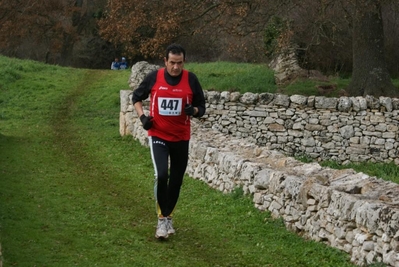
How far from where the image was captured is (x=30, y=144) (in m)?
15.0

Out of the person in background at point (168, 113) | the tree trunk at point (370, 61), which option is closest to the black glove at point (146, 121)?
the person in background at point (168, 113)

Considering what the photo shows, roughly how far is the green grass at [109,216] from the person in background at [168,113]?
578 mm

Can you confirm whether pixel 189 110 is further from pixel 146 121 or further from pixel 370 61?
pixel 370 61

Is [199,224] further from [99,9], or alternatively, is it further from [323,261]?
[99,9]

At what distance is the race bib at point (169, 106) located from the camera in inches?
302

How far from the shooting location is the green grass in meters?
7.20

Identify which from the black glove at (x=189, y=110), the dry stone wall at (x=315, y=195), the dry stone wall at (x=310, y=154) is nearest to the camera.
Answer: the dry stone wall at (x=315, y=195)

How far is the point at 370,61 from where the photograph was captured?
19641 millimetres

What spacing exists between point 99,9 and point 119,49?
2637mm

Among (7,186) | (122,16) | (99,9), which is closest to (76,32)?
(99,9)

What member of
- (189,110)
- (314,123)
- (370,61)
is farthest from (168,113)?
(370,61)

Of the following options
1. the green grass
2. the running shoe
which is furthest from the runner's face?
the green grass

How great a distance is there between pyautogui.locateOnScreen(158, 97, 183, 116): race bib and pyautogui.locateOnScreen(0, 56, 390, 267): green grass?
1403 mm

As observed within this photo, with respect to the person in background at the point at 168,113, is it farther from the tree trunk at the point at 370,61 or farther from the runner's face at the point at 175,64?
the tree trunk at the point at 370,61
